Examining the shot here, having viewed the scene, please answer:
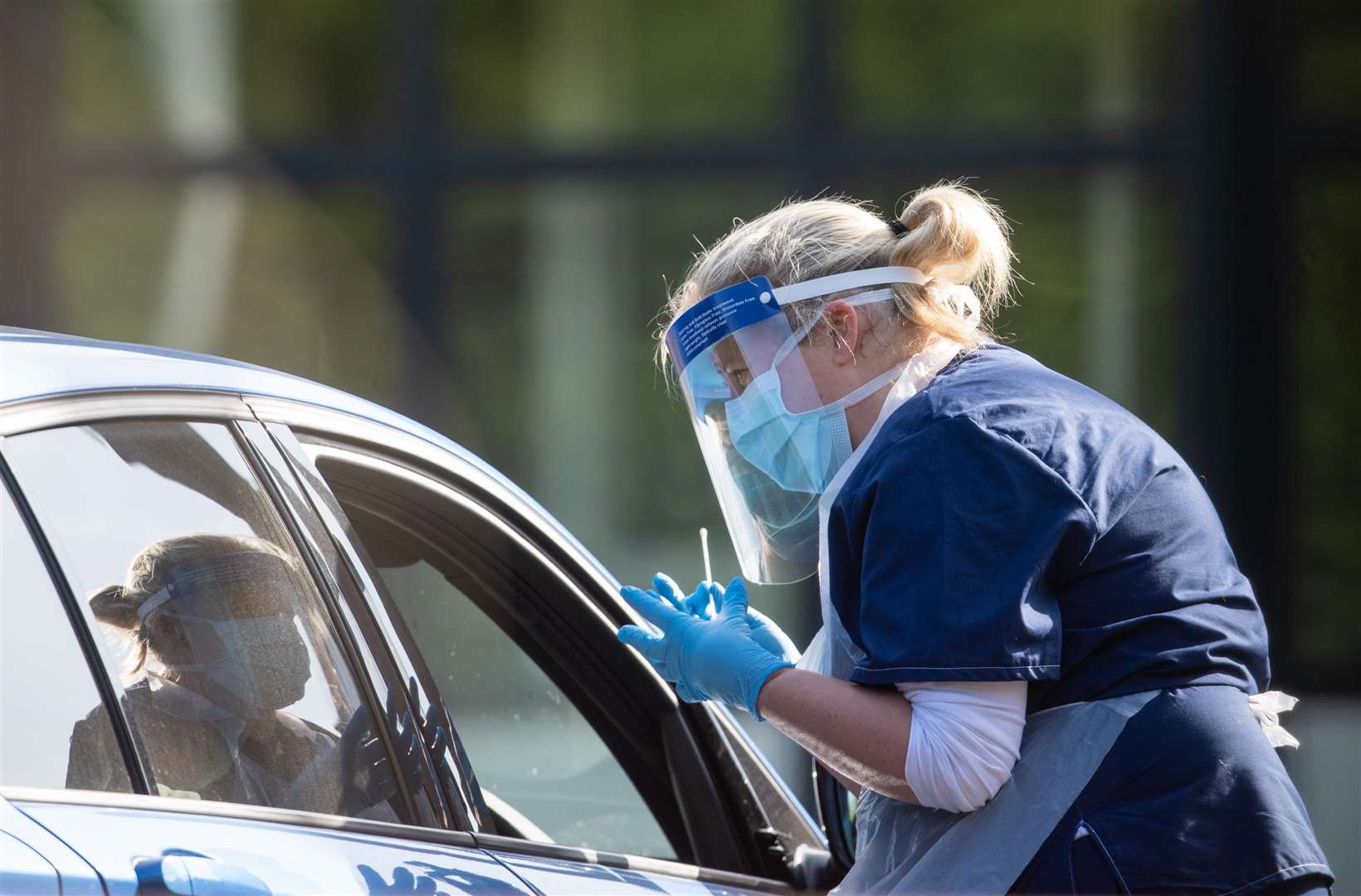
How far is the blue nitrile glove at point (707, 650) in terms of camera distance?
1.85 meters

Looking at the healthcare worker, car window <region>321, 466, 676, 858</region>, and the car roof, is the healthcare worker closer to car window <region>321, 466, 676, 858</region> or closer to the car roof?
car window <region>321, 466, 676, 858</region>

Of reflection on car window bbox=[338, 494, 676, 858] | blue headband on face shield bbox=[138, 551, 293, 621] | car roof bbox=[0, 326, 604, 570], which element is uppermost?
car roof bbox=[0, 326, 604, 570]

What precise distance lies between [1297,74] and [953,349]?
4967 millimetres

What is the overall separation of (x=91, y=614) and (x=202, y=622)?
0.60ft

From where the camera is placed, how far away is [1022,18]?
6.43 metres

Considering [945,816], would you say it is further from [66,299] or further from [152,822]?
[66,299]

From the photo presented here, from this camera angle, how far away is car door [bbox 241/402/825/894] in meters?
1.98

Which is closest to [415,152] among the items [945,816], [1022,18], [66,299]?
[66,299]

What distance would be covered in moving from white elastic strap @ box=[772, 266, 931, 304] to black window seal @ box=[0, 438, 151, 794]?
3.20 feet

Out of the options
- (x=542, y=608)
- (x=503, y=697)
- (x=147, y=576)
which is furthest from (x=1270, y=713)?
(x=147, y=576)

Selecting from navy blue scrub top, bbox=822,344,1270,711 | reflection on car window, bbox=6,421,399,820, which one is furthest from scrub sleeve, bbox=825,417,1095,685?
reflection on car window, bbox=6,421,399,820

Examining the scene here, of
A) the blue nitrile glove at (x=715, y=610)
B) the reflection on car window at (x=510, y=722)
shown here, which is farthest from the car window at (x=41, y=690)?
the blue nitrile glove at (x=715, y=610)

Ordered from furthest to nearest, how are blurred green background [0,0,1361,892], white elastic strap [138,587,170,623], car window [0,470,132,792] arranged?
1. blurred green background [0,0,1361,892]
2. white elastic strap [138,587,170,623]
3. car window [0,470,132,792]

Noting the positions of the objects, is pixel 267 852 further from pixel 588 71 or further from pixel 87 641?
pixel 588 71
